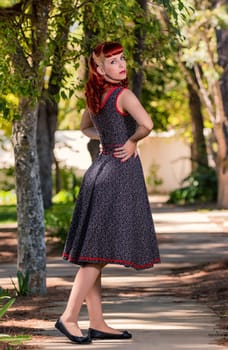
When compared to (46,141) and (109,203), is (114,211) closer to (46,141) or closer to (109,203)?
(109,203)

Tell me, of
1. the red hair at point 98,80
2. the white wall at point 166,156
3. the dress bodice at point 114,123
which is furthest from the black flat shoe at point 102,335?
the white wall at point 166,156

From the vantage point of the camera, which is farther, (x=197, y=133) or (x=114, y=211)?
(x=197, y=133)

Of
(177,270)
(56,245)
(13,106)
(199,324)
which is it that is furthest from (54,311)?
(56,245)

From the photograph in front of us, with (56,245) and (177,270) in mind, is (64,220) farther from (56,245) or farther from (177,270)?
(177,270)

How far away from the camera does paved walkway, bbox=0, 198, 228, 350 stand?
27.7ft

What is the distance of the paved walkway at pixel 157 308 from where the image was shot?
8.45 m

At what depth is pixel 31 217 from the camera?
41.5 ft

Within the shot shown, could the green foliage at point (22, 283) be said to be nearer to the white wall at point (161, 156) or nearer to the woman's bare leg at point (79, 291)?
the woman's bare leg at point (79, 291)

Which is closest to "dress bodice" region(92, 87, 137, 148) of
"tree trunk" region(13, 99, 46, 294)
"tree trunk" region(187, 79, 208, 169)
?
"tree trunk" region(13, 99, 46, 294)

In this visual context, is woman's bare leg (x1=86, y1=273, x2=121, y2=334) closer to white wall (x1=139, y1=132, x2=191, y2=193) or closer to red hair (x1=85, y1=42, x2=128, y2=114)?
red hair (x1=85, y1=42, x2=128, y2=114)

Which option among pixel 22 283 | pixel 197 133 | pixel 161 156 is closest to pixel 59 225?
pixel 22 283

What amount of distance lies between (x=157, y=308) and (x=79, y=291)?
2.74m

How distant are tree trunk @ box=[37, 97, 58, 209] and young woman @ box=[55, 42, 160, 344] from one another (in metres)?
22.1

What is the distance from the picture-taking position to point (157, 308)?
11.0m
